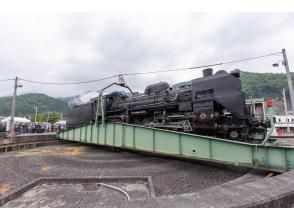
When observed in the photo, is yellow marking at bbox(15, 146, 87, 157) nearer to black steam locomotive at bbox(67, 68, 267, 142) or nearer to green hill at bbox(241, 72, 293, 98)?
black steam locomotive at bbox(67, 68, 267, 142)

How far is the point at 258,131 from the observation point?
27.2 ft

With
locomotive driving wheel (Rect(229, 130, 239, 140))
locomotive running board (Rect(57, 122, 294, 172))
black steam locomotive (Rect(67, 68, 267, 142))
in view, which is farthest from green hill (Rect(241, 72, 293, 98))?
locomotive running board (Rect(57, 122, 294, 172))

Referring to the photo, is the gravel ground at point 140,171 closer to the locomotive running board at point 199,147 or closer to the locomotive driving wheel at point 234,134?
the locomotive running board at point 199,147

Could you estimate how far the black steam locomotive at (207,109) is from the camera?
8109 millimetres

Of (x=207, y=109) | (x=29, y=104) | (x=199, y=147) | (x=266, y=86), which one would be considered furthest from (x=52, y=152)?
(x=29, y=104)

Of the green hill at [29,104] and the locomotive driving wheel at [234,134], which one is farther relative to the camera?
the green hill at [29,104]

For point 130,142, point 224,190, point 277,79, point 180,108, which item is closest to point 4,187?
point 130,142

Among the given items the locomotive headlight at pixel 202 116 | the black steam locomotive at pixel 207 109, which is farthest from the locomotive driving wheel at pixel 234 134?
the locomotive headlight at pixel 202 116

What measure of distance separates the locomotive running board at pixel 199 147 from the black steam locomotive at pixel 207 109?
1.44m

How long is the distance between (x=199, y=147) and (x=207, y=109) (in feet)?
7.10

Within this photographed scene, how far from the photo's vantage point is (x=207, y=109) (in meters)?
8.48

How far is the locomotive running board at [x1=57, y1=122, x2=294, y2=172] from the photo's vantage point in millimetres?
5854

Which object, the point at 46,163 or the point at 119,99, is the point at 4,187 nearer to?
the point at 46,163

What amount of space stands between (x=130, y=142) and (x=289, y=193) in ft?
24.5
